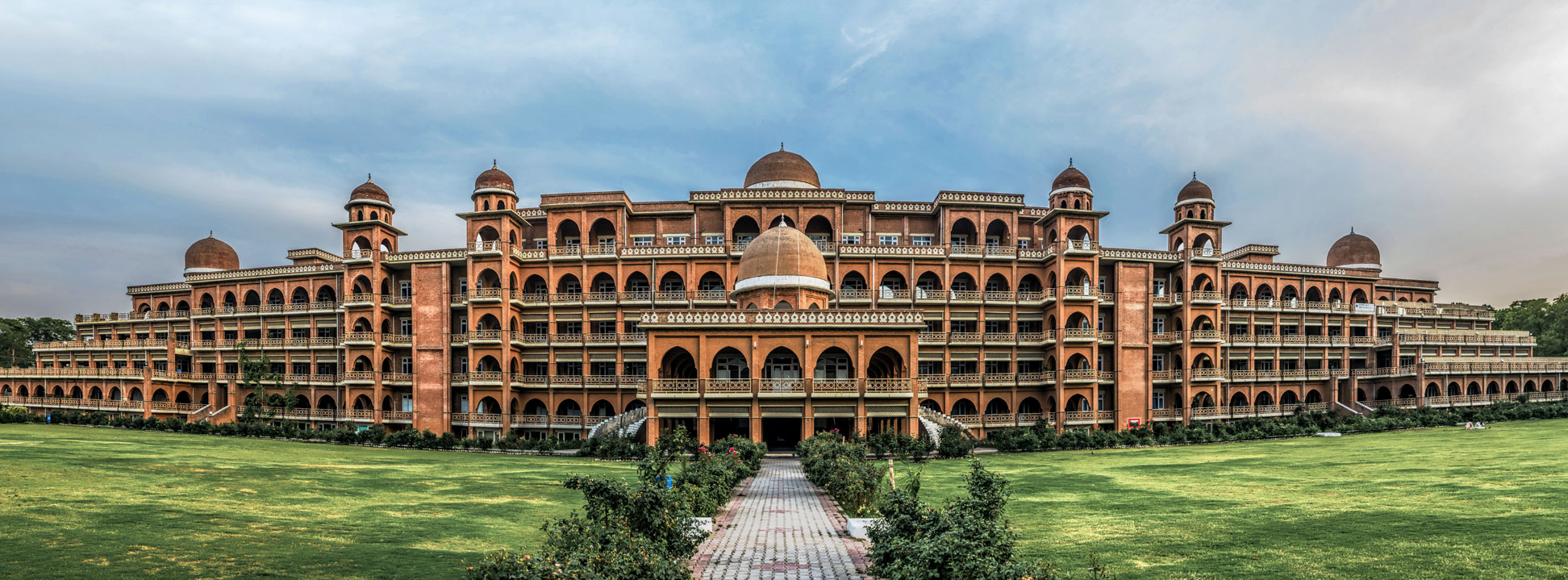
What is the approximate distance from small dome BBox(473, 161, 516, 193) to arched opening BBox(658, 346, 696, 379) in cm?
1537

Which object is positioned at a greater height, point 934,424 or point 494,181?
point 494,181

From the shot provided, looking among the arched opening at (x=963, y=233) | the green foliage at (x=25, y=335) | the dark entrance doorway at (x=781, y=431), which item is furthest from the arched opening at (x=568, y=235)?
the green foliage at (x=25, y=335)

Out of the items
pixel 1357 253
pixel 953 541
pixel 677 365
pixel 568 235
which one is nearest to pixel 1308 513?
pixel 953 541

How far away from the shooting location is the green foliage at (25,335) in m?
62.5

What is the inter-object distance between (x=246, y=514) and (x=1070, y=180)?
42.7m

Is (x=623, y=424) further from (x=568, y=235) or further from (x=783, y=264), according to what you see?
(x=568, y=235)

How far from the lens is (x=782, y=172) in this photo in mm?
42656

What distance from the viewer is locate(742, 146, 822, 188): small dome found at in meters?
42.5

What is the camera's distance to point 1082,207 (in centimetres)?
4284

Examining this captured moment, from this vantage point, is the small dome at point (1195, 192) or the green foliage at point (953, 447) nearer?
the green foliage at point (953, 447)

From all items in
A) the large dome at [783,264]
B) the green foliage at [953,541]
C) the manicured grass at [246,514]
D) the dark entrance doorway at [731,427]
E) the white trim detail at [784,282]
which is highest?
the large dome at [783,264]

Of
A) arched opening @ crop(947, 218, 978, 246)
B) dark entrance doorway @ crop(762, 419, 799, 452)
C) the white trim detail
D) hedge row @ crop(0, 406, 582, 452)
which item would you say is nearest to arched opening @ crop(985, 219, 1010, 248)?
arched opening @ crop(947, 218, 978, 246)

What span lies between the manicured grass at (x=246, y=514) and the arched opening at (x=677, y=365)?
36.4ft

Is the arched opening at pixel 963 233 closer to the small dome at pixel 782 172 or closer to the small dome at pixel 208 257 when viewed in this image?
the small dome at pixel 782 172
